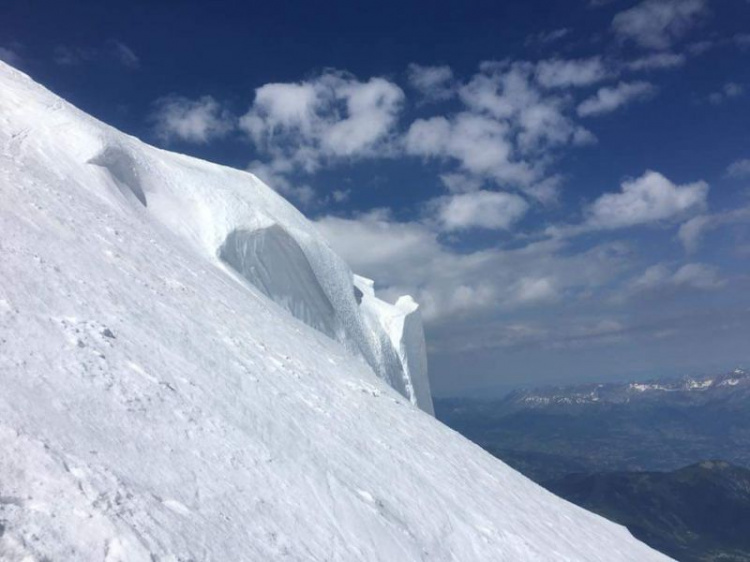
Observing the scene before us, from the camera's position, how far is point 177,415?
10.7 metres

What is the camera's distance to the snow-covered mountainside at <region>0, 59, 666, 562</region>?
7523 millimetres

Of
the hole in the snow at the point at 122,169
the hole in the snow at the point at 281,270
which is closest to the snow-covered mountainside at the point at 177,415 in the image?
the hole in the snow at the point at 122,169

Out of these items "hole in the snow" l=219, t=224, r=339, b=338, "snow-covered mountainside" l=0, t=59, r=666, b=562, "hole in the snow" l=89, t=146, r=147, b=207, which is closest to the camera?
"snow-covered mountainside" l=0, t=59, r=666, b=562

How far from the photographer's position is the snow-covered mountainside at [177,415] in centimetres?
752

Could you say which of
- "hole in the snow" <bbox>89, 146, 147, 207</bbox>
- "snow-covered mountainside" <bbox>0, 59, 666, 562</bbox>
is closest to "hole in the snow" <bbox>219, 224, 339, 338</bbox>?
"snow-covered mountainside" <bbox>0, 59, 666, 562</bbox>

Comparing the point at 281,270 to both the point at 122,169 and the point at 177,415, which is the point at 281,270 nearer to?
the point at 122,169

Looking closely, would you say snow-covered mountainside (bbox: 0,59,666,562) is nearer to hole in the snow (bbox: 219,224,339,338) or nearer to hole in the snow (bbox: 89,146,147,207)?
hole in the snow (bbox: 89,146,147,207)

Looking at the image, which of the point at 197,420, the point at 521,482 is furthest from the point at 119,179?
the point at 521,482

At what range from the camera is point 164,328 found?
14.4 m

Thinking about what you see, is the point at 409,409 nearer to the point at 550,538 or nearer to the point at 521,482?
the point at 521,482

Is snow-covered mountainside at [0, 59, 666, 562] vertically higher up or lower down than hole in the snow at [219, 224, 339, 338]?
lower down

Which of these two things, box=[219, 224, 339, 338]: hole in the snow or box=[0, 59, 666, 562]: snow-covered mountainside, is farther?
box=[219, 224, 339, 338]: hole in the snow

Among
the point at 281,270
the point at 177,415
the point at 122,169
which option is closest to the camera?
the point at 177,415

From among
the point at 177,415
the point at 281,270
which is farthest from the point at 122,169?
the point at 177,415
